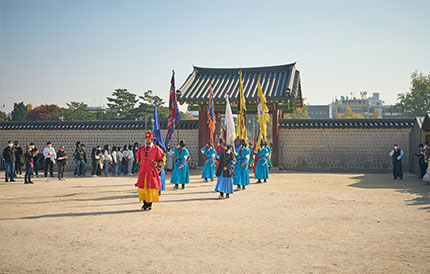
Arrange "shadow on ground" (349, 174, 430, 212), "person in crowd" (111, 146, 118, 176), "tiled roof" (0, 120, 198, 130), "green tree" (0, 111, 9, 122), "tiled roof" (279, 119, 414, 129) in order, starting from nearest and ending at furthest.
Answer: "shadow on ground" (349, 174, 430, 212)
"person in crowd" (111, 146, 118, 176)
"tiled roof" (279, 119, 414, 129)
"tiled roof" (0, 120, 198, 130)
"green tree" (0, 111, 9, 122)

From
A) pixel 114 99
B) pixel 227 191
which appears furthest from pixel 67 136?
pixel 114 99

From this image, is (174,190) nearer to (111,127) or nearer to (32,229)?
(32,229)

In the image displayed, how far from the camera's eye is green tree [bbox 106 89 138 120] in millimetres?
44906

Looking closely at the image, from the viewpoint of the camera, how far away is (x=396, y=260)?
17.2 feet

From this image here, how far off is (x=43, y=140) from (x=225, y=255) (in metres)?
19.7

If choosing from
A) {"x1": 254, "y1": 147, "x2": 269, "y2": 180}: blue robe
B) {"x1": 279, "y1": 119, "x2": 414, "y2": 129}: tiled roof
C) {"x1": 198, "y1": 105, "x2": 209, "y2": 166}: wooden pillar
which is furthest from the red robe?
{"x1": 279, "y1": 119, "x2": 414, "y2": 129}: tiled roof

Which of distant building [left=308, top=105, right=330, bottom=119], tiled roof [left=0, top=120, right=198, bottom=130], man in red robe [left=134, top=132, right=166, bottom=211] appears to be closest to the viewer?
man in red robe [left=134, top=132, right=166, bottom=211]

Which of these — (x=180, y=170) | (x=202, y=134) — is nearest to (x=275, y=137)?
(x=202, y=134)

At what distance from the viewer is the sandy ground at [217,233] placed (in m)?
5.11

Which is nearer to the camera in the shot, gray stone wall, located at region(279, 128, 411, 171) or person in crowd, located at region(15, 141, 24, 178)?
person in crowd, located at region(15, 141, 24, 178)

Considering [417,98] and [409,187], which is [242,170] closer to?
[409,187]

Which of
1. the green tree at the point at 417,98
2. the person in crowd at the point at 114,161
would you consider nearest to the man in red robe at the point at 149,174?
the person in crowd at the point at 114,161

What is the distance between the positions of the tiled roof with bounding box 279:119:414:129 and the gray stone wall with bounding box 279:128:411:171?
22cm

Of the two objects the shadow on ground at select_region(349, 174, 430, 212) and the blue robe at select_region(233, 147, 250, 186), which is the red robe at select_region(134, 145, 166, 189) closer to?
the blue robe at select_region(233, 147, 250, 186)
